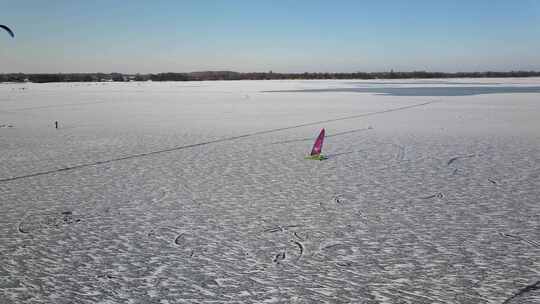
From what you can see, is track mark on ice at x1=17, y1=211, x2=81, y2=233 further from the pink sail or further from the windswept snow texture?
the pink sail

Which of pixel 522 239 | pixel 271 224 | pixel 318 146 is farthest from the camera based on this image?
pixel 318 146

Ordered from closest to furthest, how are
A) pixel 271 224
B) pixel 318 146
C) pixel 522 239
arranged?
pixel 522 239 < pixel 271 224 < pixel 318 146

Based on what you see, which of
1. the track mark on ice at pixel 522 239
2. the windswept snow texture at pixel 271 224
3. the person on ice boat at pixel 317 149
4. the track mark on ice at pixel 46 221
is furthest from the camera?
the person on ice boat at pixel 317 149

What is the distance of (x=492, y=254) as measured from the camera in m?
3.04

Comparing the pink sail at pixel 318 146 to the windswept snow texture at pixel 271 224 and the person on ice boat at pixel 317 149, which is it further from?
the windswept snow texture at pixel 271 224

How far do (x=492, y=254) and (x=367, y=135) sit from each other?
21.7 ft

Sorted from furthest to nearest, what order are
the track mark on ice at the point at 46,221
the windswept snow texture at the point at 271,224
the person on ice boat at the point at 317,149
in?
1. the person on ice boat at the point at 317,149
2. the track mark on ice at the point at 46,221
3. the windswept snow texture at the point at 271,224

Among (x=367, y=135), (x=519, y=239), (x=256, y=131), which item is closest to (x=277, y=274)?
(x=519, y=239)

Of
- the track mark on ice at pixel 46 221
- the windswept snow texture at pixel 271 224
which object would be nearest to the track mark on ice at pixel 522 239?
the windswept snow texture at pixel 271 224

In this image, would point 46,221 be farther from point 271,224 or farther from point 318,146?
point 318,146

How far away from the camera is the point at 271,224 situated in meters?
3.75

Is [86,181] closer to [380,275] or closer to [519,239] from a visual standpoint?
[380,275]

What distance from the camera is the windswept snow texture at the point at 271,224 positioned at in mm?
2592

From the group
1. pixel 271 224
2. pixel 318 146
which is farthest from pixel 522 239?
pixel 318 146
